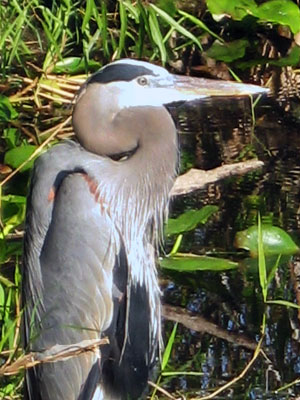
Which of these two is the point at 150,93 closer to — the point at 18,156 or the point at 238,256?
the point at 238,256

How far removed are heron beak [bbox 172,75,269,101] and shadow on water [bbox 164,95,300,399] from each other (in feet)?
2.38

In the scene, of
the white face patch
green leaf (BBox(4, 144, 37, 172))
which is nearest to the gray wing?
the white face patch

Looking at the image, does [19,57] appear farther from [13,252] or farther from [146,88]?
[146,88]

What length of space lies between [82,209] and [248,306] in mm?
819

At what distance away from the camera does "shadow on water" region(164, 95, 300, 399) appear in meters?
3.52

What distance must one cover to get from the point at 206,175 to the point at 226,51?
1144 mm

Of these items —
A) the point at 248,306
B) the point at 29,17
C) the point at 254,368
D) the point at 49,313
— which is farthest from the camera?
the point at 29,17

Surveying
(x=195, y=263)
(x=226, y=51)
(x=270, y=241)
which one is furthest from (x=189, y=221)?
(x=226, y=51)

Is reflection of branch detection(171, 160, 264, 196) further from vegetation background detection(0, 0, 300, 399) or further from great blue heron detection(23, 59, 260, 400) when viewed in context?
great blue heron detection(23, 59, 260, 400)

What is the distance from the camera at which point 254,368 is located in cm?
354

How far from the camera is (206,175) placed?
4.59 m

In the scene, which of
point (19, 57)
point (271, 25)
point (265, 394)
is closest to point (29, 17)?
point (19, 57)

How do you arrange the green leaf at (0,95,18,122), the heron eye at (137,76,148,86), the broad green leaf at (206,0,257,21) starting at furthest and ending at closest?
the broad green leaf at (206,0,257,21) → the green leaf at (0,95,18,122) → the heron eye at (137,76,148,86)

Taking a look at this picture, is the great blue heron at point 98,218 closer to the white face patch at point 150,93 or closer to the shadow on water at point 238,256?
the white face patch at point 150,93
